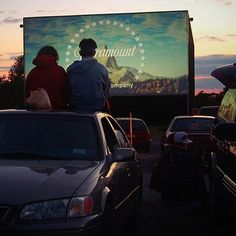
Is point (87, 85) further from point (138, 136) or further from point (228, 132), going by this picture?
point (138, 136)

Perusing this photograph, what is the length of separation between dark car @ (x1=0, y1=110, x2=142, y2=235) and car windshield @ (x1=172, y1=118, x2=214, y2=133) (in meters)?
8.74

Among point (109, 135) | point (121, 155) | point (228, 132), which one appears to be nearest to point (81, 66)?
point (109, 135)

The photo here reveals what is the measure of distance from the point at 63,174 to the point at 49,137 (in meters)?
0.84

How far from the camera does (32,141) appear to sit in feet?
20.4

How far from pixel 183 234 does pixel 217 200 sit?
0.71 meters

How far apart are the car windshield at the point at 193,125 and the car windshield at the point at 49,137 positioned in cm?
973

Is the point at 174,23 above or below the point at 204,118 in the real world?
above

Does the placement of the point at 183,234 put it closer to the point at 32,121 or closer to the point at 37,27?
the point at 32,121

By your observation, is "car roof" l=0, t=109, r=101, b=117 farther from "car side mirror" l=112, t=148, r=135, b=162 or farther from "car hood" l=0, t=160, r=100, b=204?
"car hood" l=0, t=160, r=100, b=204

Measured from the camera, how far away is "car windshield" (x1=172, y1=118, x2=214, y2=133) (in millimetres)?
16078

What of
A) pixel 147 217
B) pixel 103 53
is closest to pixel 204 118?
pixel 147 217

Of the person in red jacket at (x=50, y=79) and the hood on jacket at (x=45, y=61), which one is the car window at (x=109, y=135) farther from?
the hood on jacket at (x=45, y=61)

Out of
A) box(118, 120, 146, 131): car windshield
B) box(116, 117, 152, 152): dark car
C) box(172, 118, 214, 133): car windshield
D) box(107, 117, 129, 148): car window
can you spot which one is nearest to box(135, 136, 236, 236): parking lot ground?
box(107, 117, 129, 148): car window

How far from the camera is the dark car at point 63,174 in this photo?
5.01 metres
